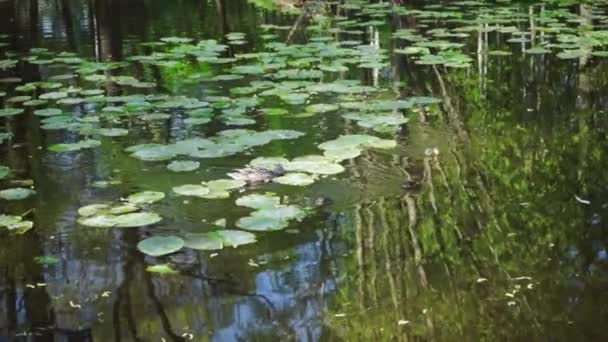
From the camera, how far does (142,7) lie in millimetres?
11641

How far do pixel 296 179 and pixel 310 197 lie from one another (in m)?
0.19

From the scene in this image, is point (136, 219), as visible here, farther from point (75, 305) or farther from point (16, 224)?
point (75, 305)

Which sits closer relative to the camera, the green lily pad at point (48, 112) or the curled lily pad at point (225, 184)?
the curled lily pad at point (225, 184)

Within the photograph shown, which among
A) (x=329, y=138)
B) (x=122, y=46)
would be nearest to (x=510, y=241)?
(x=329, y=138)

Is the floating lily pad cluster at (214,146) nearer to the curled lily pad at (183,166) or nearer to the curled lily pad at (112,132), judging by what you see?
the curled lily pad at (183,166)

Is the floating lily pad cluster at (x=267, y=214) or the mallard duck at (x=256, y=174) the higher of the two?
the mallard duck at (x=256, y=174)

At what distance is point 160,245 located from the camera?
104 inches

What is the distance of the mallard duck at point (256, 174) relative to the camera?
131 inches

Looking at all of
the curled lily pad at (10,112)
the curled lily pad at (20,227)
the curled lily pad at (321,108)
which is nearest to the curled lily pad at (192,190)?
the curled lily pad at (20,227)

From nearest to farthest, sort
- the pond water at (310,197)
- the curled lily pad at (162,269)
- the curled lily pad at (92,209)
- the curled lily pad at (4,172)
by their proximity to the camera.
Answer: the pond water at (310,197) → the curled lily pad at (162,269) → the curled lily pad at (92,209) → the curled lily pad at (4,172)

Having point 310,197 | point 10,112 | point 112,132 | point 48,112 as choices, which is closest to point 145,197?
point 310,197

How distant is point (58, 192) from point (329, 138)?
1.43 meters

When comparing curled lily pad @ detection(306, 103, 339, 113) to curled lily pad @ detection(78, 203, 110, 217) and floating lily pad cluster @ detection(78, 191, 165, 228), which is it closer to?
floating lily pad cluster @ detection(78, 191, 165, 228)

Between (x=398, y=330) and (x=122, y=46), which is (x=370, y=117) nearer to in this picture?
(x=398, y=330)
